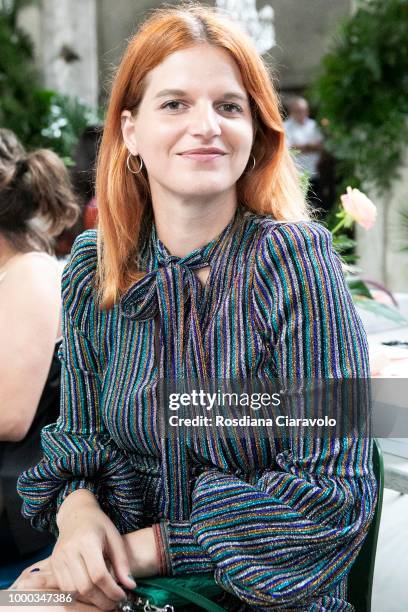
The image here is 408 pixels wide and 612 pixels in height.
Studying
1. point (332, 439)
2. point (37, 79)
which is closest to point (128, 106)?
point (332, 439)

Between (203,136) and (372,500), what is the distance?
57 cm

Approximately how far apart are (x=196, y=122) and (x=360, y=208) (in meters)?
0.66

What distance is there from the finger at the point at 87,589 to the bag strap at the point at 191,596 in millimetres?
57

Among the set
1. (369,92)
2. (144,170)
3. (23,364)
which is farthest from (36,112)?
(144,170)

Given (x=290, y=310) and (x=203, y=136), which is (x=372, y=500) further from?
(x=203, y=136)

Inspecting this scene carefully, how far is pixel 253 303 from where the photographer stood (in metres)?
1.13

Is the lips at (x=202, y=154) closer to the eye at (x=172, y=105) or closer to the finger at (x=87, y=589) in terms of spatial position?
the eye at (x=172, y=105)

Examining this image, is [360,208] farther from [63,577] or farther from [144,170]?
[63,577]

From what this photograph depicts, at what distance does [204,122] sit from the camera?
1124mm

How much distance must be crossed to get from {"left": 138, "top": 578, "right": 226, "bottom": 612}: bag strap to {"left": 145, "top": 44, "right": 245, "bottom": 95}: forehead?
0.71 metres

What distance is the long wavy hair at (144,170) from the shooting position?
1.16m

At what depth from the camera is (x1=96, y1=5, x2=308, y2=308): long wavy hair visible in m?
1.16

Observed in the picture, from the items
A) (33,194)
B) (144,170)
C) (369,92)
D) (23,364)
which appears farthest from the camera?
(369,92)

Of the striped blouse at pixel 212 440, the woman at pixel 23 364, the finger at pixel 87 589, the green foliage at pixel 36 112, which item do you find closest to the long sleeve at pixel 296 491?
the striped blouse at pixel 212 440
